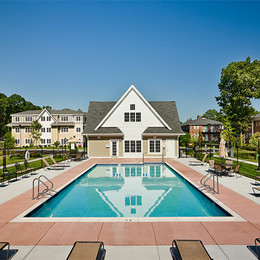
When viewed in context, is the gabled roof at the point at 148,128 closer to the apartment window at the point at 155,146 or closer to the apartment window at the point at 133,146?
the apartment window at the point at 155,146

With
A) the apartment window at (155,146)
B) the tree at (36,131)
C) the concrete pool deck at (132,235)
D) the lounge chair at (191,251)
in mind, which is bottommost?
Answer: the concrete pool deck at (132,235)

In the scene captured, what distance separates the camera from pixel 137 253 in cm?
555

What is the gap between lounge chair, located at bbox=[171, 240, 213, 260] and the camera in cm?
464

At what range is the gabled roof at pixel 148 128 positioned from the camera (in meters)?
28.3

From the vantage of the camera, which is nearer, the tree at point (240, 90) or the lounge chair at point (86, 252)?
the lounge chair at point (86, 252)

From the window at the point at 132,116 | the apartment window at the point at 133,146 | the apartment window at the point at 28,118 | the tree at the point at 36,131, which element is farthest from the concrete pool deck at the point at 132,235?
the apartment window at the point at 28,118

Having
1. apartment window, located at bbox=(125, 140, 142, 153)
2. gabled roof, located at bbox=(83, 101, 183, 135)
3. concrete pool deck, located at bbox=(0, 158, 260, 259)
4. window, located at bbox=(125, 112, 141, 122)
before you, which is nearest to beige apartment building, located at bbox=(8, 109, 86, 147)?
gabled roof, located at bbox=(83, 101, 183, 135)

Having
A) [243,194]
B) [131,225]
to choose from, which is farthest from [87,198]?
[243,194]

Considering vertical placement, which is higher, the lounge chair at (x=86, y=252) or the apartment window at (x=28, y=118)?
the apartment window at (x=28, y=118)

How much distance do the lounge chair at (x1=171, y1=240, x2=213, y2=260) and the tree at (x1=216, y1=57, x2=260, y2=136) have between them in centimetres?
4518

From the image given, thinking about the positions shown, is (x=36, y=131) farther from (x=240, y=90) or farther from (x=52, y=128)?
(x=240, y=90)

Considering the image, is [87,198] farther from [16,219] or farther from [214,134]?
[214,134]

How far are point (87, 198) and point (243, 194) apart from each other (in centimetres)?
884

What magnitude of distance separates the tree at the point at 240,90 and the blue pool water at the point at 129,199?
36939 millimetres
